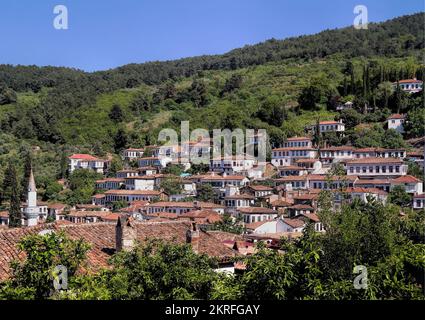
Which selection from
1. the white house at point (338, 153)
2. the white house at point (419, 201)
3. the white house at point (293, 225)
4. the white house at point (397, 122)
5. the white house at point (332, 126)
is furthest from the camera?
the white house at point (332, 126)

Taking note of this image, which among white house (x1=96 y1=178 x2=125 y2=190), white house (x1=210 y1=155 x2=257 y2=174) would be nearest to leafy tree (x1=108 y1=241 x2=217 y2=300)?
white house (x1=210 y1=155 x2=257 y2=174)

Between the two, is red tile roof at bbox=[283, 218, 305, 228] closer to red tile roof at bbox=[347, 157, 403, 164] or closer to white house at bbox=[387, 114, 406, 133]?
red tile roof at bbox=[347, 157, 403, 164]

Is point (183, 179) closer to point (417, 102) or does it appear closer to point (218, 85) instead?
point (417, 102)

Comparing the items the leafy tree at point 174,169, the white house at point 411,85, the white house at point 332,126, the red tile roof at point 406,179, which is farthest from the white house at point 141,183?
the white house at point 411,85

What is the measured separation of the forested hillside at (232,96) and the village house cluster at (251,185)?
10.3 feet

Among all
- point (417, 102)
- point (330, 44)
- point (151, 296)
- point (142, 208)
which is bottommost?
point (142, 208)

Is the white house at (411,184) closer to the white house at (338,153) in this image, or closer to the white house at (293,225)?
the white house at (338,153)

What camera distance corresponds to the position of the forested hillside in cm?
6031

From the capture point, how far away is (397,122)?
5444 cm

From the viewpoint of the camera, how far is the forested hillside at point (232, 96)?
60312 millimetres

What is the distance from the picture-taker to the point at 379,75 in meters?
65.3

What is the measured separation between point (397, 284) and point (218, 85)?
3183 inches

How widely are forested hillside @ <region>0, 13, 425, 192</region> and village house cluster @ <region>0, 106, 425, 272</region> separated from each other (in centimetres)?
313

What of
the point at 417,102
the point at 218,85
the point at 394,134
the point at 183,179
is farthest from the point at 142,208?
the point at 218,85
